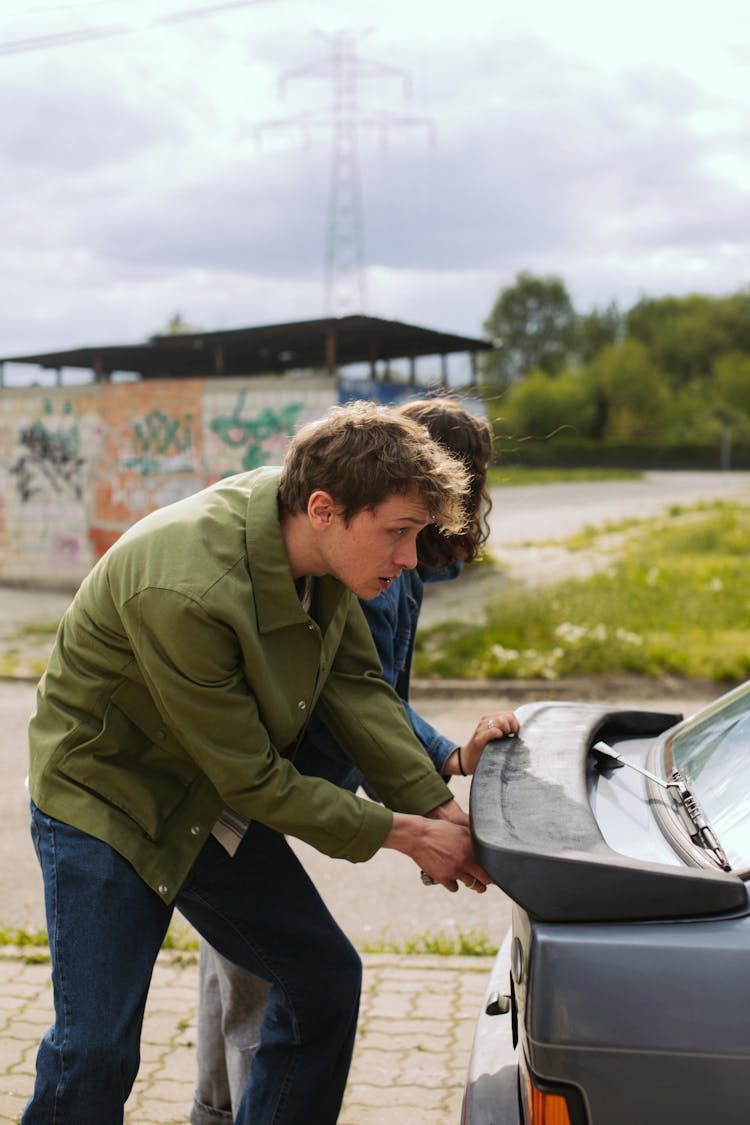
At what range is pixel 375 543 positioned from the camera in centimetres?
231

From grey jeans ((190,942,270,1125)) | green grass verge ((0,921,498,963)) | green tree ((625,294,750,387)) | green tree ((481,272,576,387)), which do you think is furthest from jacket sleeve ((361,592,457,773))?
green tree ((481,272,576,387))

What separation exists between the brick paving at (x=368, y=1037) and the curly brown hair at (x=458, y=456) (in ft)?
5.09

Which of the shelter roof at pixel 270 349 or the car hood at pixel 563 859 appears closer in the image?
the car hood at pixel 563 859

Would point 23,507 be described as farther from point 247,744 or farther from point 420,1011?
point 247,744

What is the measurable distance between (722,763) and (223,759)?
39.8 inches

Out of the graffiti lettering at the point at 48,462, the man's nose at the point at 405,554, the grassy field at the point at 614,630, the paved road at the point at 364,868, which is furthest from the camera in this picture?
the graffiti lettering at the point at 48,462

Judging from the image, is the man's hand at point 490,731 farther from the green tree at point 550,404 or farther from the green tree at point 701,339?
the green tree at point 701,339

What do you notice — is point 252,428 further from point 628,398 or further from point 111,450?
point 628,398

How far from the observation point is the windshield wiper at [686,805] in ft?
6.79

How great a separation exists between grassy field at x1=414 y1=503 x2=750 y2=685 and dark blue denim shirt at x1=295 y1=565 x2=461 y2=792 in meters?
6.19

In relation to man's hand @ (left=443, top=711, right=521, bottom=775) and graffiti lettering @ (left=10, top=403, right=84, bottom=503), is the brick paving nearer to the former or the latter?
man's hand @ (left=443, top=711, right=521, bottom=775)

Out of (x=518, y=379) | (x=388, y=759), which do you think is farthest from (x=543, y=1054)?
(x=518, y=379)

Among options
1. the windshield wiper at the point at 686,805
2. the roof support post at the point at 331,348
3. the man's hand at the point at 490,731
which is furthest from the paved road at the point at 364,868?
the roof support post at the point at 331,348

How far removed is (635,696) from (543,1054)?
7262mm
